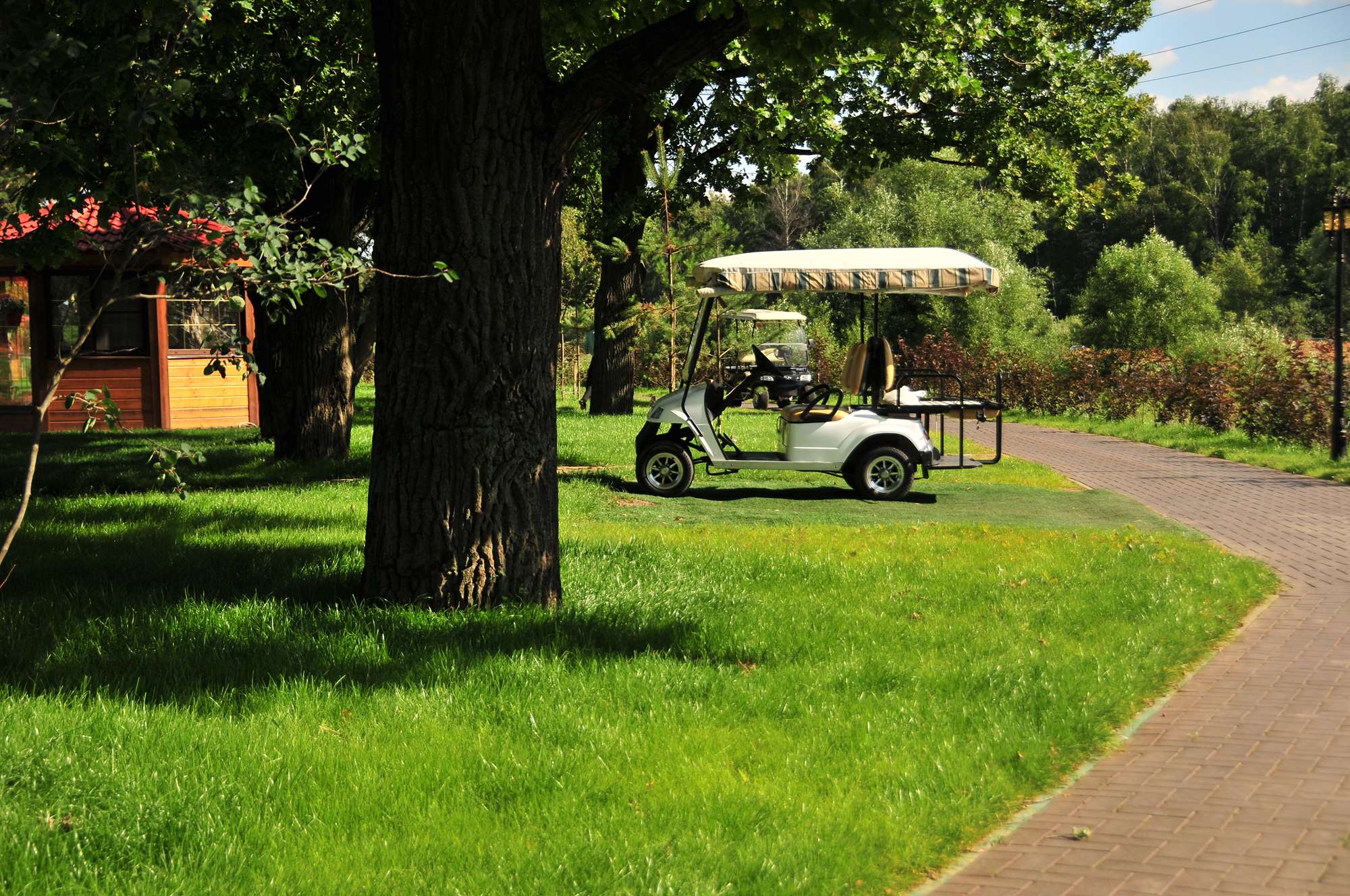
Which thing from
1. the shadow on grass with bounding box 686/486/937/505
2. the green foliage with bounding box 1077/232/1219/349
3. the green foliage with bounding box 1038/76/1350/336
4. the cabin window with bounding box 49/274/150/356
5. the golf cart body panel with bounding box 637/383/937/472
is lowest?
the shadow on grass with bounding box 686/486/937/505

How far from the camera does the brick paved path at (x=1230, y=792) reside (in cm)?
418

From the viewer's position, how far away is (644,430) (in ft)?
46.3

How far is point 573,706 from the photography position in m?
5.57

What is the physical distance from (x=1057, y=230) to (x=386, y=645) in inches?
3268

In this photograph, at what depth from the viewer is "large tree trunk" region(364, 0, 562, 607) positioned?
Result: 708cm

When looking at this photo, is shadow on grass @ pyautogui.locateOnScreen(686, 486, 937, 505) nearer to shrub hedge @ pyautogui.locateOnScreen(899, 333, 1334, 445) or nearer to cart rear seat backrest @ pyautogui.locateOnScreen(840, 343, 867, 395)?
cart rear seat backrest @ pyautogui.locateOnScreen(840, 343, 867, 395)

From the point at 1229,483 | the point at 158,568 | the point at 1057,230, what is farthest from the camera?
the point at 1057,230

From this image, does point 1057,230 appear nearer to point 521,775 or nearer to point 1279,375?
point 1279,375

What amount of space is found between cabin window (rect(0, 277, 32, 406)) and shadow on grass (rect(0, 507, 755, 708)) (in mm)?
16672

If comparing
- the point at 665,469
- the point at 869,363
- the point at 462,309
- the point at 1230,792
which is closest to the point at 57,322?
the point at 665,469

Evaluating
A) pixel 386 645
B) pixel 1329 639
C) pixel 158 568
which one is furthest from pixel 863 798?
pixel 158 568

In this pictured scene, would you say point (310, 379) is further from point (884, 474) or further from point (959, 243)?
point (959, 243)

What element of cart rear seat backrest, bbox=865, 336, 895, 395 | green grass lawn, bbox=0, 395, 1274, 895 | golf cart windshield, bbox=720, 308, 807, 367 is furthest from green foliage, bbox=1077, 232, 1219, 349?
green grass lawn, bbox=0, 395, 1274, 895

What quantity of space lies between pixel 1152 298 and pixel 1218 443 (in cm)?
3078
